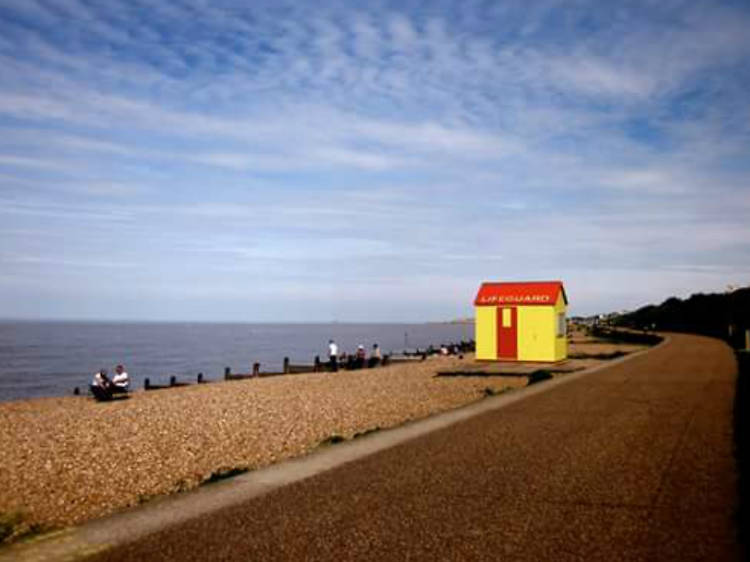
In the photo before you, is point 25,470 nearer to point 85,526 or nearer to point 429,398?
point 85,526

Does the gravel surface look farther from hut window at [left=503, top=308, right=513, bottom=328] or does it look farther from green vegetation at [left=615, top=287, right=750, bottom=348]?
green vegetation at [left=615, top=287, right=750, bottom=348]

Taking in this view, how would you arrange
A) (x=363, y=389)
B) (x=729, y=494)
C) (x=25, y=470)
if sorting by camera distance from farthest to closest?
(x=363, y=389), (x=25, y=470), (x=729, y=494)

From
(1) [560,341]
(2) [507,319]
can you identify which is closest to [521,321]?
(2) [507,319]

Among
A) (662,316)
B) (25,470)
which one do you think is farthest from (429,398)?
(662,316)

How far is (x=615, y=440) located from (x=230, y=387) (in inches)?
816

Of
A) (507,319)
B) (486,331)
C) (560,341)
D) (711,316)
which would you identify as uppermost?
(711,316)

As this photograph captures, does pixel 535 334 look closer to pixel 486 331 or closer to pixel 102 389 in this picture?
pixel 486 331

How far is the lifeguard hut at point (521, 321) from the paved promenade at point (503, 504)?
1877 centimetres

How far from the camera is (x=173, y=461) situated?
1225 centimetres

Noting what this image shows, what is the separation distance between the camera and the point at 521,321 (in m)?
31.6

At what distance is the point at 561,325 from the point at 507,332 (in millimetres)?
3034

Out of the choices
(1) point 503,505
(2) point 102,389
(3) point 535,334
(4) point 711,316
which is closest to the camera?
(1) point 503,505

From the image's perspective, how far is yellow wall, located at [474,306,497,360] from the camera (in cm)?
3206

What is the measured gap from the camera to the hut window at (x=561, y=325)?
1265 inches
